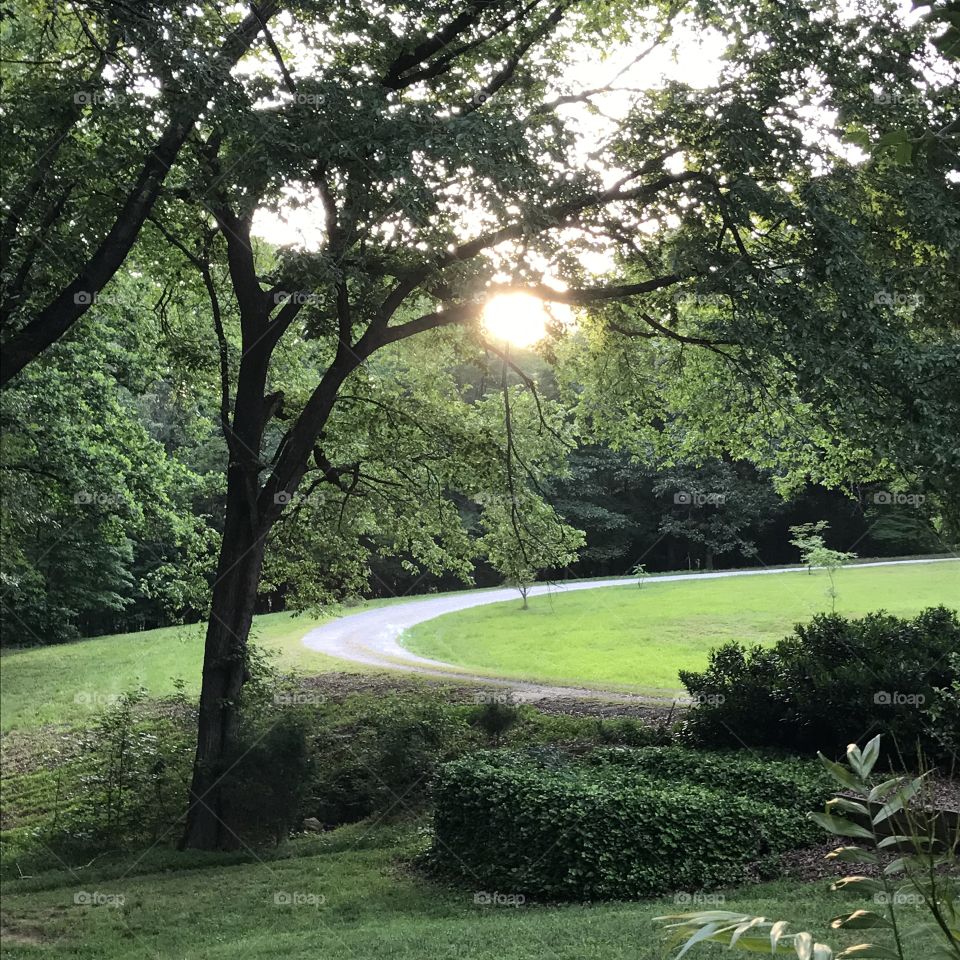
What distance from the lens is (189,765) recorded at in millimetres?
12898

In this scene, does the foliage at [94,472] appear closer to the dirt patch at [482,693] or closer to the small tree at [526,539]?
the dirt patch at [482,693]

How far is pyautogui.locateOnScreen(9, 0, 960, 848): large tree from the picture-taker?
793cm

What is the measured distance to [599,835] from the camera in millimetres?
7883

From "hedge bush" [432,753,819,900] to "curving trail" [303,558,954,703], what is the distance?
7.40m

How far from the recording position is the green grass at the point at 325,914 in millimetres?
6164

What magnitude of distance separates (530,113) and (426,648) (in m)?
15.6

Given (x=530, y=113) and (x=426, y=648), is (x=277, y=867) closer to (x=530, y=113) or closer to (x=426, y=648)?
(x=530, y=113)

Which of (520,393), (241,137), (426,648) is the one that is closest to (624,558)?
(426,648)

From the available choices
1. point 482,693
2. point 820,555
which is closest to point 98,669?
point 482,693

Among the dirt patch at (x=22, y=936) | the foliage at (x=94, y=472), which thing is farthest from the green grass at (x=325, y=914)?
the foliage at (x=94, y=472)

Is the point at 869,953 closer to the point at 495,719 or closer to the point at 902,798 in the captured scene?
the point at 902,798

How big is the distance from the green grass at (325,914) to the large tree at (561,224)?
164 cm

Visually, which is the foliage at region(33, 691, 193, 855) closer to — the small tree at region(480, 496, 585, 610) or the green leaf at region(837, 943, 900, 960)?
the small tree at region(480, 496, 585, 610)

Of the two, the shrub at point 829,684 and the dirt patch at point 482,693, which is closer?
the shrub at point 829,684
